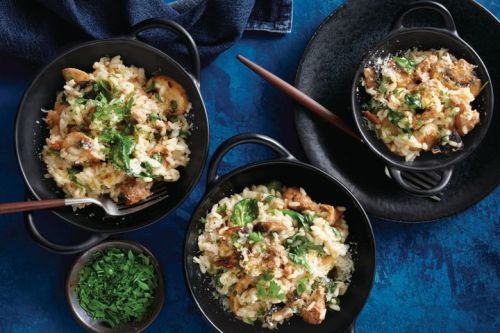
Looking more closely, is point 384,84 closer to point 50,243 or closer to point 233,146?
point 233,146

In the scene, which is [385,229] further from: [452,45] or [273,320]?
[452,45]

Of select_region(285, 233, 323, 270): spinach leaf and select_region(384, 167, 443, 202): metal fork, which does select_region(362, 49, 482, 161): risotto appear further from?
select_region(285, 233, 323, 270): spinach leaf

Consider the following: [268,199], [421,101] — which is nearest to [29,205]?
[268,199]

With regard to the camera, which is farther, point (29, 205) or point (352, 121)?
point (352, 121)

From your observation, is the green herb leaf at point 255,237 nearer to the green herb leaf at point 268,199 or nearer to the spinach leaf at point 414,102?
the green herb leaf at point 268,199

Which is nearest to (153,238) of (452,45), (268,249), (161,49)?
(268,249)

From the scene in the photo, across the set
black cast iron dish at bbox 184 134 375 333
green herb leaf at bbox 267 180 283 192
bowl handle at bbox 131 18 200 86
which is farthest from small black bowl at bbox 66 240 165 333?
bowl handle at bbox 131 18 200 86

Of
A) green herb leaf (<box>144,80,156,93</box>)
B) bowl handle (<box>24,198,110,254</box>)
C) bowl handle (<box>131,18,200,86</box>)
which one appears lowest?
bowl handle (<box>24,198,110,254</box>)

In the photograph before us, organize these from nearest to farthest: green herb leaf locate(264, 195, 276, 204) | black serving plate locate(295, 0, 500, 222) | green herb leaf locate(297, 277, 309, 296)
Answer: green herb leaf locate(297, 277, 309, 296) → green herb leaf locate(264, 195, 276, 204) → black serving plate locate(295, 0, 500, 222)
